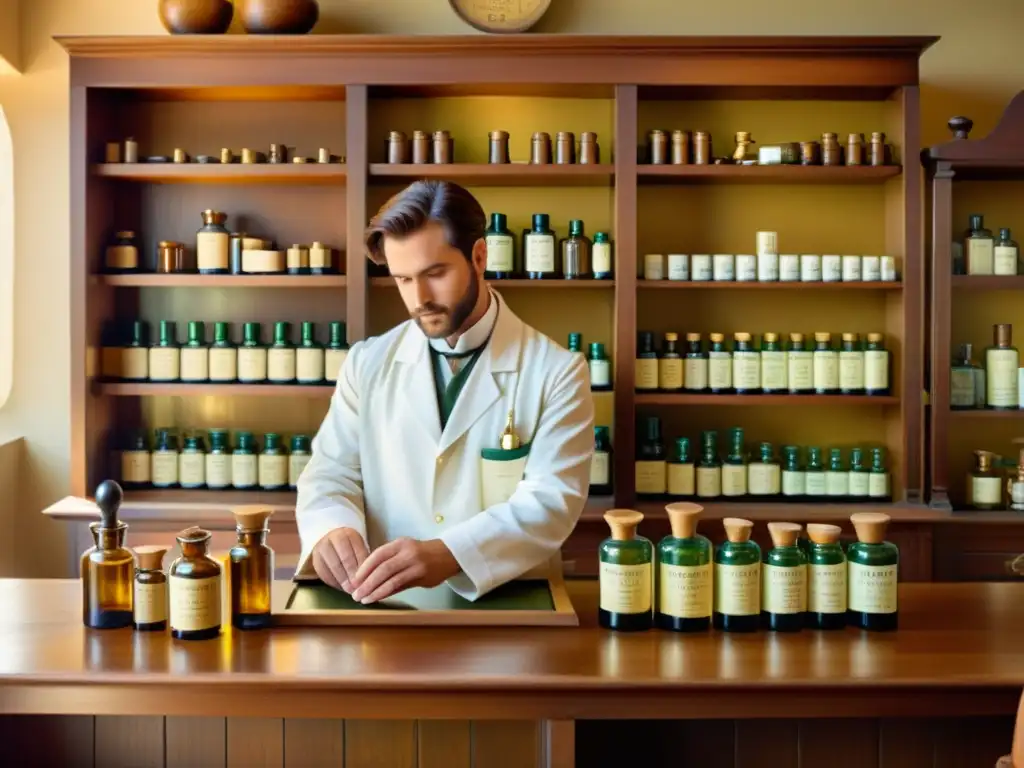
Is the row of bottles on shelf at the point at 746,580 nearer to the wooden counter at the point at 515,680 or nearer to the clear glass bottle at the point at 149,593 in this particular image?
the wooden counter at the point at 515,680

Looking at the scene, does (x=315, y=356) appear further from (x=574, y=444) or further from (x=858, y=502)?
(x=858, y=502)

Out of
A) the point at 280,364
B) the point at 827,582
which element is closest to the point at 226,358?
the point at 280,364

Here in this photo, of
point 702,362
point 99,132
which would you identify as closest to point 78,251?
point 99,132

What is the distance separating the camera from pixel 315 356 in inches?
139

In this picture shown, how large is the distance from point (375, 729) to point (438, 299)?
0.87 meters

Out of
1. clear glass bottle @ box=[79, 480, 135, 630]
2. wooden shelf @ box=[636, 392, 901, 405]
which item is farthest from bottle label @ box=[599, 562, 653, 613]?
wooden shelf @ box=[636, 392, 901, 405]

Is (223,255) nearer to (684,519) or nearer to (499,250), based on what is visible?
(499,250)

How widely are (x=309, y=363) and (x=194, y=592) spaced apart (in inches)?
76.7

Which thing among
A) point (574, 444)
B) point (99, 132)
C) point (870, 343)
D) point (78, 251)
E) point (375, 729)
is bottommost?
point (375, 729)

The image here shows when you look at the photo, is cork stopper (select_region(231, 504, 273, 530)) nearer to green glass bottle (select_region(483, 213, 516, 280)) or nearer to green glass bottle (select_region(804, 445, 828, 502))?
green glass bottle (select_region(483, 213, 516, 280))

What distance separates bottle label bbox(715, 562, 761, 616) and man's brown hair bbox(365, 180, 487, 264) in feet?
2.80

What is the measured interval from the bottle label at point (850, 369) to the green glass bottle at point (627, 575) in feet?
6.62

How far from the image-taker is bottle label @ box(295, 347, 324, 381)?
11.6ft

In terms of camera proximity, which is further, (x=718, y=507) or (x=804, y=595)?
(x=718, y=507)
